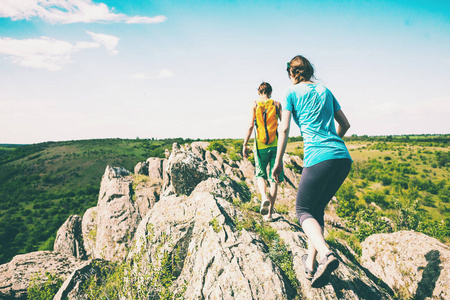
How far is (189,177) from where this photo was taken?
1109cm

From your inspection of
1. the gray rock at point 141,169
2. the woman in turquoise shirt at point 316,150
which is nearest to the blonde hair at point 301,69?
the woman in turquoise shirt at point 316,150

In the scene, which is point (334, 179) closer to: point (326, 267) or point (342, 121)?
point (342, 121)

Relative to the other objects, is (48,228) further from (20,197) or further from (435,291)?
(435,291)

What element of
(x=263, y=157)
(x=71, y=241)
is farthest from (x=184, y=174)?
(x=71, y=241)

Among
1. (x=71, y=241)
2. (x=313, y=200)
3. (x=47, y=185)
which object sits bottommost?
(x=47, y=185)

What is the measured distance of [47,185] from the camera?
12431 cm

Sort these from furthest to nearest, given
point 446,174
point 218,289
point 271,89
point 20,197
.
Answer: point 446,174 < point 20,197 < point 271,89 < point 218,289

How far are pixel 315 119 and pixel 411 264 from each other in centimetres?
685

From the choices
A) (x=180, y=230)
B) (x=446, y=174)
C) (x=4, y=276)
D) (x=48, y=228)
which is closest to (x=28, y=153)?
(x=48, y=228)

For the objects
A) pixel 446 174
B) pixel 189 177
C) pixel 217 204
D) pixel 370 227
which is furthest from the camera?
pixel 446 174

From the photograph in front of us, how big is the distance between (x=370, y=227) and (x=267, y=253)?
1695 centimetres

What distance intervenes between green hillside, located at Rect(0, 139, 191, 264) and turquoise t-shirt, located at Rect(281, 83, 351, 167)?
237 feet

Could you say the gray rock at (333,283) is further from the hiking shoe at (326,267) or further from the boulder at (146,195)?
the boulder at (146,195)

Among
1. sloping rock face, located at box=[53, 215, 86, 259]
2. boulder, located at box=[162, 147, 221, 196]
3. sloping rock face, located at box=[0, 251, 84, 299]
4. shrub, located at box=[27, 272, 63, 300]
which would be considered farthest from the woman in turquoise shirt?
sloping rock face, located at box=[53, 215, 86, 259]
